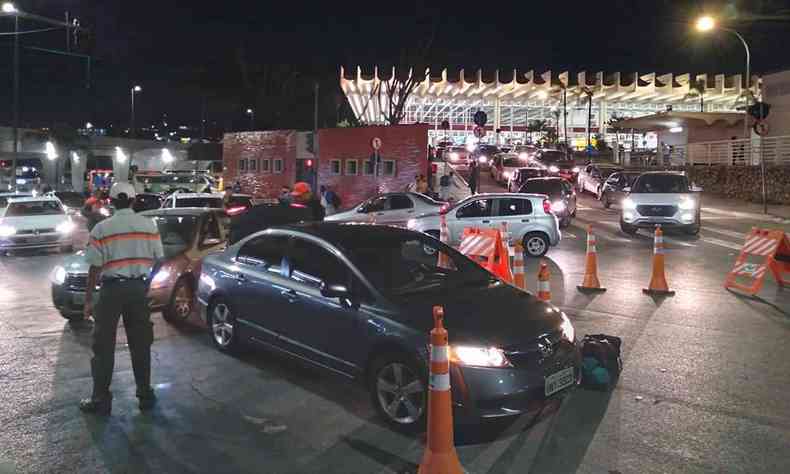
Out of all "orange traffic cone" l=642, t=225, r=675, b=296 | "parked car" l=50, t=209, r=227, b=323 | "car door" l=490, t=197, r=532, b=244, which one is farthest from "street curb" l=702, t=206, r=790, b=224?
"parked car" l=50, t=209, r=227, b=323

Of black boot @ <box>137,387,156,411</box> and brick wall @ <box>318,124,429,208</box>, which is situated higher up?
brick wall @ <box>318,124,429,208</box>

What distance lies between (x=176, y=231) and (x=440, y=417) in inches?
275

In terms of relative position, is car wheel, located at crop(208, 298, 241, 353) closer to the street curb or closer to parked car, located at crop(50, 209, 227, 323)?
parked car, located at crop(50, 209, 227, 323)

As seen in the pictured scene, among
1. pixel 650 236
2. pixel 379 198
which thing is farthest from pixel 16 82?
pixel 650 236

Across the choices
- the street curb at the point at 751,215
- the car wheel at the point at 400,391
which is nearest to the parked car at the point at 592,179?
the street curb at the point at 751,215

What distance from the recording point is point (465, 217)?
50.9ft

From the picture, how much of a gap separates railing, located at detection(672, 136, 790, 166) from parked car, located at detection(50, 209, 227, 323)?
21.4m

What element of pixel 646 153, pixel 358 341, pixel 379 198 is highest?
pixel 646 153

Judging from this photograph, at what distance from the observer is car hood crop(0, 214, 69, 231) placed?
17141mm

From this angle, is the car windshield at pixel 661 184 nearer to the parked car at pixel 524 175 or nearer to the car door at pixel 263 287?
the parked car at pixel 524 175

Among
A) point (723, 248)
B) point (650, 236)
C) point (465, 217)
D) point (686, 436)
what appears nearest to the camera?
point (686, 436)

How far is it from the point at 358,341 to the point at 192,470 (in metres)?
1.62

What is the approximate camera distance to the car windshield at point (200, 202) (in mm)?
16478

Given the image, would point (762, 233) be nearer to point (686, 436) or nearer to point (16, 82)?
point (686, 436)
